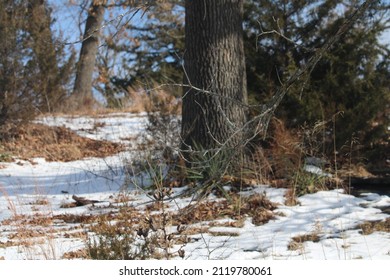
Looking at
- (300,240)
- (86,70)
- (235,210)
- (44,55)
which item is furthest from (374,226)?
(86,70)

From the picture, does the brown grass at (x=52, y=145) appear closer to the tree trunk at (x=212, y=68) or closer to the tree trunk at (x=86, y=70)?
the tree trunk at (x=212, y=68)

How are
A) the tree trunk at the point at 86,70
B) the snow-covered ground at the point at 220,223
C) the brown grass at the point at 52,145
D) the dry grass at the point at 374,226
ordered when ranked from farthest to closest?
the tree trunk at the point at 86,70 < the brown grass at the point at 52,145 < the dry grass at the point at 374,226 < the snow-covered ground at the point at 220,223

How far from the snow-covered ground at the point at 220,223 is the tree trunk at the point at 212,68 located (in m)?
0.84

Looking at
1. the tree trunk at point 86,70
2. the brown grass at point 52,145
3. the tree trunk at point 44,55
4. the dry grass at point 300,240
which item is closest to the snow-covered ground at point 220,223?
the dry grass at point 300,240

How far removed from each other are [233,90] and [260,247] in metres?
2.86

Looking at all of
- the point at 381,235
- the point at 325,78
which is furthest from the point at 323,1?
the point at 381,235

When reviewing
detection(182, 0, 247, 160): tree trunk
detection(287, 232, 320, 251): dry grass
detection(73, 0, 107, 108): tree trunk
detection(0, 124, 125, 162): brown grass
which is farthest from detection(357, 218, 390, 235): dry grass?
detection(73, 0, 107, 108): tree trunk

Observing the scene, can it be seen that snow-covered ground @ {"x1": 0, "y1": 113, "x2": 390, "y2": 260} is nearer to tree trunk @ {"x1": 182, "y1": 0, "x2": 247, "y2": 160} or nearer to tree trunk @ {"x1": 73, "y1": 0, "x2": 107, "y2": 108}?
tree trunk @ {"x1": 182, "y1": 0, "x2": 247, "y2": 160}

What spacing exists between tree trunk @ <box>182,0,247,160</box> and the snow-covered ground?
0.84 m

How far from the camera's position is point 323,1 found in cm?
772

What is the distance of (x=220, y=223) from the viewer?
5.29 meters

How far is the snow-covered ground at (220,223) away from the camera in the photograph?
4.20m

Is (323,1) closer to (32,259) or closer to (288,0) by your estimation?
(288,0)

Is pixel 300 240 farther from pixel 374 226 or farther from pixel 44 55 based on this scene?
pixel 44 55
